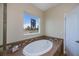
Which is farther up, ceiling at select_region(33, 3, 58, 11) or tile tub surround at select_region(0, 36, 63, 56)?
ceiling at select_region(33, 3, 58, 11)

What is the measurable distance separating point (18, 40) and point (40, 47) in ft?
1.01

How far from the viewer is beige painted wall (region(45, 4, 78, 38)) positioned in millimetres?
1265

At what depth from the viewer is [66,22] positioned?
1.27m

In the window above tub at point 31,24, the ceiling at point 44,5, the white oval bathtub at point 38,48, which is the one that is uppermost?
the ceiling at point 44,5

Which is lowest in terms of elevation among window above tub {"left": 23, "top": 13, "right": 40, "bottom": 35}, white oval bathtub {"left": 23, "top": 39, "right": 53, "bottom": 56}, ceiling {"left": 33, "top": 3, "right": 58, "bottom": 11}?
white oval bathtub {"left": 23, "top": 39, "right": 53, "bottom": 56}

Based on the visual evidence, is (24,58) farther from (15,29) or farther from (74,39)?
(74,39)

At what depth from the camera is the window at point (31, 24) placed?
4.06 ft

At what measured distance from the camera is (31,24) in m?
1.25

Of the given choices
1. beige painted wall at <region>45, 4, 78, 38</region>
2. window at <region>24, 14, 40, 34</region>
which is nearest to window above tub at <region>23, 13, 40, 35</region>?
window at <region>24, 14, 40, 34</region>

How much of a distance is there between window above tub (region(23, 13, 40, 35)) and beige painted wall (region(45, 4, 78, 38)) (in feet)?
0.41

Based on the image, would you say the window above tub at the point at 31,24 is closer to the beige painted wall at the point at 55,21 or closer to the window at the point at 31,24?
the window at the point at 31,24

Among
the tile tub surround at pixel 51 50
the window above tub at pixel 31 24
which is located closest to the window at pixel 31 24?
the window above tub at pixel 31 24

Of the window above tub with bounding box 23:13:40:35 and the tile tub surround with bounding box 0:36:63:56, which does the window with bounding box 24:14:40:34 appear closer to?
the window above tub with bounding box 23:13:40:35

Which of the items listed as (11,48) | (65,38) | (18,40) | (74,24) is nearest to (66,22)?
(74,24)
